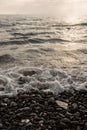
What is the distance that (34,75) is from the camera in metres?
12.1

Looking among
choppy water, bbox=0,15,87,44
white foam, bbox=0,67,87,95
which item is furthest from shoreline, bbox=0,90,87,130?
choppy water, bbox=0,15,87,44

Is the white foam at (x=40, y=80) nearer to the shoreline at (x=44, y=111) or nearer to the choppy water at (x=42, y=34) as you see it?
the shoreline at (x=44, y=111)

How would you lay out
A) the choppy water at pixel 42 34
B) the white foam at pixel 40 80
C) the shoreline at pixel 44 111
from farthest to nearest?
the choppy water at pixel 42 34
the white foam at pixel 40 80
the shoreline at pixel 44 111

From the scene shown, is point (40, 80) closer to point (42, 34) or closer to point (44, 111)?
point (44, 111)

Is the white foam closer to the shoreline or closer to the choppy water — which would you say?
the shoreline

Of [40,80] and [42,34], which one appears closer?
[40,80]

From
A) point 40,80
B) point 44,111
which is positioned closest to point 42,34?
point 40,80

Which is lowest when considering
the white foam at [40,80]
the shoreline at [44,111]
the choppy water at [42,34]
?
the choppy water at [42,34]

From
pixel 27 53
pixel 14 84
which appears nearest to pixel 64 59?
pixel 27 53

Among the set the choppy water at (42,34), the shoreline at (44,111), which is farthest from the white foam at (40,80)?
the choppy water at (42,34)

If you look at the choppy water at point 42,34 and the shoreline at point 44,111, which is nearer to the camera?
the shoreline at point 44,111

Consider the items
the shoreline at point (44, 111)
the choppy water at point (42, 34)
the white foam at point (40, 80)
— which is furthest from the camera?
the choppy water at point (42, 34)

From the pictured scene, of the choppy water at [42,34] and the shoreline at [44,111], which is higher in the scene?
the shoreline at [44,111]

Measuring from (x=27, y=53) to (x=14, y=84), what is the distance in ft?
26.2
